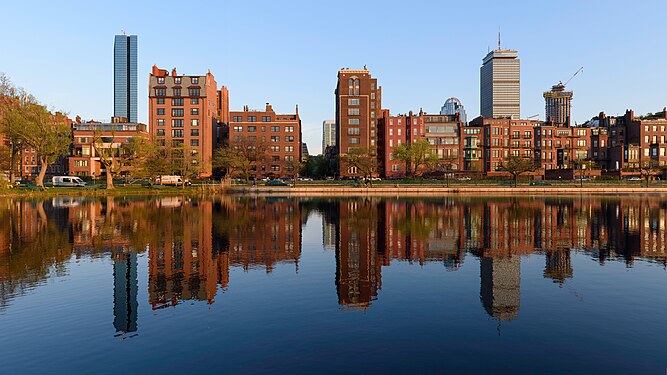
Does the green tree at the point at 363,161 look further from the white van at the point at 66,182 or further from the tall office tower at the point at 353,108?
the white van at the point at 66,182

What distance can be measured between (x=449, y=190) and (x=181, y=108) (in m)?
92.8

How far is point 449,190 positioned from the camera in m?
115

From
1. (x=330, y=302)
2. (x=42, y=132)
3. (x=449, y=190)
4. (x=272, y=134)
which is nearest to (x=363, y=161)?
(x=449, y=190)

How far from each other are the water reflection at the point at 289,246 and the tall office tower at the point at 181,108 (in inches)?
3772

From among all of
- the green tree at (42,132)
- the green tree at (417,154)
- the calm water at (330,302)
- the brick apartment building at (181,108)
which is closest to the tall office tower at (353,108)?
the green tree at (417,154)

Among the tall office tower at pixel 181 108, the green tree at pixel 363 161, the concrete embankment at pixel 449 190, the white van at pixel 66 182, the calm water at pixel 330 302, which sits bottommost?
the calm water at pixel 330 302

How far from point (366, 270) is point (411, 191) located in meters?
90.6

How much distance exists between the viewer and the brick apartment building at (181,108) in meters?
151

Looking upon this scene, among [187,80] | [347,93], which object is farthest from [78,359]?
[347,93]

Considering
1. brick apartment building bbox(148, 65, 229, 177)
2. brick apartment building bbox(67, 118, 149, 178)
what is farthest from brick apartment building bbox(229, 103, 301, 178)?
brick apartment building bbox(67, 118, 149, 178)

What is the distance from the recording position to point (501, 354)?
14414mm

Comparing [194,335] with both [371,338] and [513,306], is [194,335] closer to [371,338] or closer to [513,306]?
[371,338]

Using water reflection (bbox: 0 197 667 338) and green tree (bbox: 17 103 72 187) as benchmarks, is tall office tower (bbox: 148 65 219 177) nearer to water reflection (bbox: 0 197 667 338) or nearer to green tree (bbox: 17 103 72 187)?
green tree (bbox: 17 103 72 187)

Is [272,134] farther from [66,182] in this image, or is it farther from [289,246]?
[289,246]
